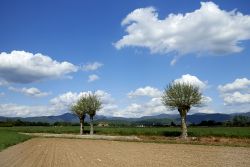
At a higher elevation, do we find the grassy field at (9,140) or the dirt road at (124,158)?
the grassy field at (9,140)

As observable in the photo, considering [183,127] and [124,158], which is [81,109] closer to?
[183,127]

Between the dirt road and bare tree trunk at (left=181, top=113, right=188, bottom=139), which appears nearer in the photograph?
the dirt road

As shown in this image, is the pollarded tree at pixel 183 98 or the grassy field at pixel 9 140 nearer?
the grassy field at pixel 9 140

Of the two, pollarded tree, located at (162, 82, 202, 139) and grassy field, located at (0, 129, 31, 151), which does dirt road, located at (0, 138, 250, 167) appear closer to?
grassy field, located at (0, 129, 31, 151)

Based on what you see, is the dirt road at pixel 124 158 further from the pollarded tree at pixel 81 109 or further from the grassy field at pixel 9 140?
the pollarded tree at pixel 81 109

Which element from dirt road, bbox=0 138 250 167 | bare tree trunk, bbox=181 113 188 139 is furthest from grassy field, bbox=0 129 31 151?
bare tree trunk, bbox=181 113 188 139

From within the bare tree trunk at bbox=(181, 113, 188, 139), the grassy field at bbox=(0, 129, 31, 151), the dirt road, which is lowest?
the dirt road

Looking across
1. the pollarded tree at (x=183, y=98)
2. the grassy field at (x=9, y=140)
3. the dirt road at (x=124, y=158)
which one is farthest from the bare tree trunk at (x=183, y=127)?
the dirt road at (x=124, y=158)

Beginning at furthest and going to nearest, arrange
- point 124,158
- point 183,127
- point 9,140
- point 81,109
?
point 81,109
point 183,127
point 9,140
point 124,158

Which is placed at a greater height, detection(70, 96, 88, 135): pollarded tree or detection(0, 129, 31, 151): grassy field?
detection(70, 96, 88, 135): pollarded tree

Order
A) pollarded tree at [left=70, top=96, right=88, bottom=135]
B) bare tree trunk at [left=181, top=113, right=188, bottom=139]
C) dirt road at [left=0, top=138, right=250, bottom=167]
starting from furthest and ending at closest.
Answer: pollarded tree at [left=70, top=96, right=88, bottom=135] < bare tree trunk at [left=181, top=113, right=188, bottom=139] < dirt road at [left=0, top=138, right=250, bottom=167]

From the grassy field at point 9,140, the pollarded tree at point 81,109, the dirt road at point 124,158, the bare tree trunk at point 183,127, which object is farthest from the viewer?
the pollarded tree at point 81,109

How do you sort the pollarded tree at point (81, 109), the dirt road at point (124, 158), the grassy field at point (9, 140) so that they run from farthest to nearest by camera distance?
the pollarded tree at point (81, 109) → the grassy field at point (9, 140) → the dirt road at point (124, 158)

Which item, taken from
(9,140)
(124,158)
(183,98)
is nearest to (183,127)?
(183,98)
